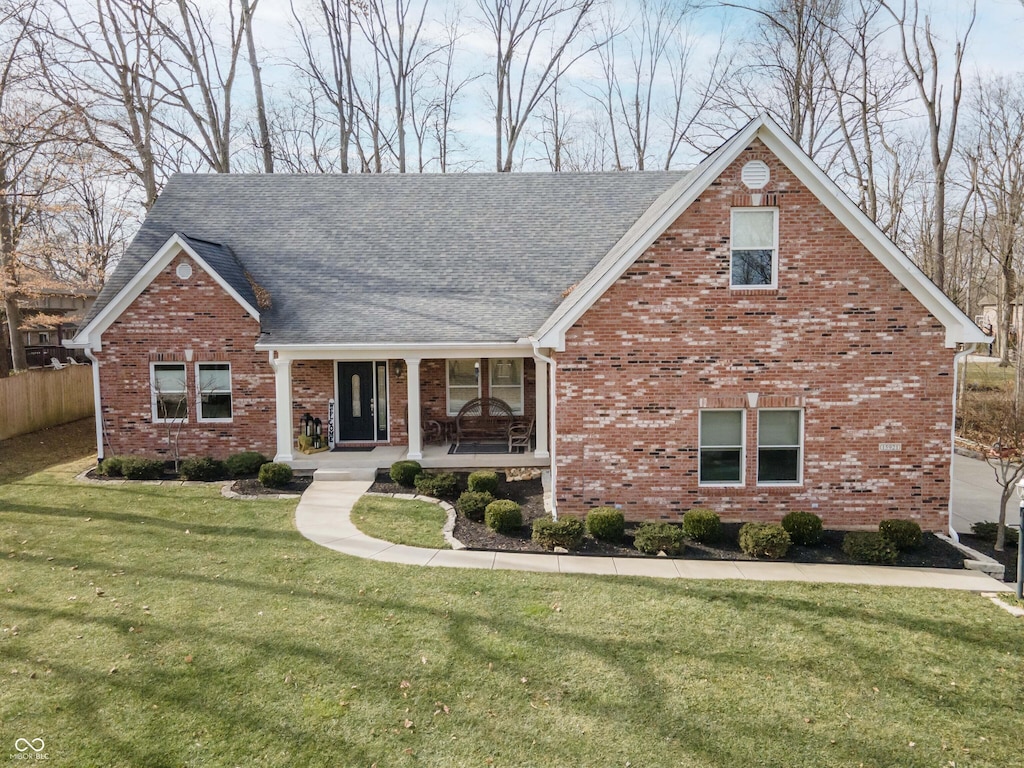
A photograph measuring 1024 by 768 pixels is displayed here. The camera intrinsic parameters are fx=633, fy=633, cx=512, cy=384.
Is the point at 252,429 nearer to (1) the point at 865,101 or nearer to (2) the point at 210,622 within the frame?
(2) the point at 210,622

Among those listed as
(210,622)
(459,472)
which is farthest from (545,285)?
(210,622)

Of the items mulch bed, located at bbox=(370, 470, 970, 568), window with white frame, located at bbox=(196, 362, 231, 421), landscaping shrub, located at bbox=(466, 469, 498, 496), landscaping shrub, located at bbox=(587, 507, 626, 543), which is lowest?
mulch bed, located at bbox=(370, 470, 970, 568)

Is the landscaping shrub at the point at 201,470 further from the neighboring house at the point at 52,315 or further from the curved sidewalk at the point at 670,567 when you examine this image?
the neighboring house at the point at 52,315

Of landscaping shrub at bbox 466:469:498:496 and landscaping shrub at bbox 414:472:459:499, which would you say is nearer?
landscaping shrub at bbox 466:469:498:496

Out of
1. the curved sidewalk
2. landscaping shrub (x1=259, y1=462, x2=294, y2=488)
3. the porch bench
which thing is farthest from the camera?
the porch bench

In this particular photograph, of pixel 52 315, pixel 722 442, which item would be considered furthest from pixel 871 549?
pixel 52 315

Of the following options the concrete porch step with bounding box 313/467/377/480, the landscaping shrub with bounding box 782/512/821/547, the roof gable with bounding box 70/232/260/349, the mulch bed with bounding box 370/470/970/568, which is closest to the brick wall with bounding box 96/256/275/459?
the roof gable with bounding box 70/232/260/349

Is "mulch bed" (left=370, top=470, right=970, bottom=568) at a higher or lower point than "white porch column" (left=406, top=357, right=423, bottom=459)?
lower

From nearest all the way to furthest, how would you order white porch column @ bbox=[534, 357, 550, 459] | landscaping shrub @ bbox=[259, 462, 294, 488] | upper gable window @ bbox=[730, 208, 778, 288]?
upper gable window @ bbox=[730, 208, 778, 288]
landscaping shrub @ bbox=[259, 462, 294, 488]
white porch column @ bbox=[534, 357, 550, 459]

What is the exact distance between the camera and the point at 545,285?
16.2 meters

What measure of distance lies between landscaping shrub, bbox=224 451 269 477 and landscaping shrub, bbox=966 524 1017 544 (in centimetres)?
1430

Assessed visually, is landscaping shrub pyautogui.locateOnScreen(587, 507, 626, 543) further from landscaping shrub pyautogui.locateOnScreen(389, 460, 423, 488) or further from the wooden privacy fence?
the wooden privacy fence

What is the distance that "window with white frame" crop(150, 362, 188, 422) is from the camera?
1533cm

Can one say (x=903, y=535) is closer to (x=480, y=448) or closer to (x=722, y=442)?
(x=722, y=442)
